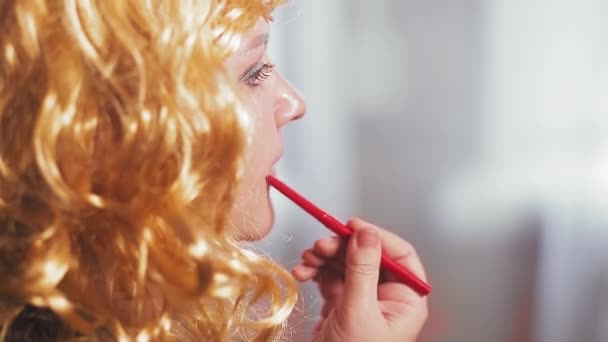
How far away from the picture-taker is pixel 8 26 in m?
0.47

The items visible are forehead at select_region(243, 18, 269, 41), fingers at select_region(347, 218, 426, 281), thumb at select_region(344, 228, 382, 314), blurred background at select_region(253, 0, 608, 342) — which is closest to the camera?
forehead at select_region(243, 18, 269, 41)

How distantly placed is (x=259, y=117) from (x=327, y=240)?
213 mm

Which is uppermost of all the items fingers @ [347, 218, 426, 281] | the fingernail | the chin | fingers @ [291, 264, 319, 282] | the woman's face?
the woman's face

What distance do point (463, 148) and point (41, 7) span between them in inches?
32.4

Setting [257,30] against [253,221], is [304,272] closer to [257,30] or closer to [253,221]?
[253,221]

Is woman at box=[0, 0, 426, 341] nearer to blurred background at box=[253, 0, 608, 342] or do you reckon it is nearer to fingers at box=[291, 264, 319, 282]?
fingers at box=[291, 264, 319, 282]

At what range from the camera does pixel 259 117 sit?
2.18 ft

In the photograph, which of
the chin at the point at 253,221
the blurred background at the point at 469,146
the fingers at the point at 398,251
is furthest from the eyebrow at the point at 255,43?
the blurred background at the point at 469,146

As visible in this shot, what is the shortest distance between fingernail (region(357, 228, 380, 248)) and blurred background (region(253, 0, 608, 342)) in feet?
1.37

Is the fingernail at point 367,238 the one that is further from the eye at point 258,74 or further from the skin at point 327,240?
the eye at point 258,74

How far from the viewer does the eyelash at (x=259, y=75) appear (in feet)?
2.09

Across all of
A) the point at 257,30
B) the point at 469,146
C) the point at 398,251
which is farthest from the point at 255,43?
the point at 469,146

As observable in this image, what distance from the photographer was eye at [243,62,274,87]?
63cm

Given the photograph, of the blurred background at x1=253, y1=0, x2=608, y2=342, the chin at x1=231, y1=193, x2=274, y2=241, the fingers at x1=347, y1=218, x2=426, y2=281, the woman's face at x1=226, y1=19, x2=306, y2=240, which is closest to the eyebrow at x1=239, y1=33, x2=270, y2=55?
the woman's face at x1=226, y1=19, x2=306, y2=240
